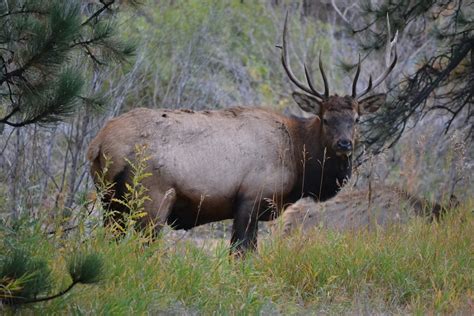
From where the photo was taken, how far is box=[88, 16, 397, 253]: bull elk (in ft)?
27.9

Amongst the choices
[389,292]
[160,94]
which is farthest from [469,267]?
[160,94]

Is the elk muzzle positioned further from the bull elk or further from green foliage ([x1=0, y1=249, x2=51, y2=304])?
green foliage ([x1=0, y1=249, x2=51, y2=304])

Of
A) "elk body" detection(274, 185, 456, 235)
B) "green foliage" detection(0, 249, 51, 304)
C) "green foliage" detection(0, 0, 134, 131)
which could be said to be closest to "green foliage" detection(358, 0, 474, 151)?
"elk body" detection(274, 185, 456, 235)

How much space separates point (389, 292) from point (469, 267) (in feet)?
2.52

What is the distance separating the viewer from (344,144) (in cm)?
899

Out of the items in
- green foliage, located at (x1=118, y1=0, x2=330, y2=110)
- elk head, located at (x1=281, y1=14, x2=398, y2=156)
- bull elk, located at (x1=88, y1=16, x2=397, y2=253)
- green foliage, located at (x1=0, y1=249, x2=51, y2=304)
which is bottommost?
green foliage, located at (x1=0, y1=249, x2=51, y2=304)

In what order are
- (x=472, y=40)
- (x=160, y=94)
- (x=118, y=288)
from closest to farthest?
(x=118, y=288)
(x=472, y=40)
(x=160, y=94)

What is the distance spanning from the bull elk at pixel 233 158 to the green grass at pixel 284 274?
1056 mm

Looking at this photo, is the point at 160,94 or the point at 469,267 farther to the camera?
the point at 160,94

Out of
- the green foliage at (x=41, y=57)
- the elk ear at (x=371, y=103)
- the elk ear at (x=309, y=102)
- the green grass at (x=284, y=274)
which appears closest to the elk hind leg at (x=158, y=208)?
the green grass at (x=284, y=274)

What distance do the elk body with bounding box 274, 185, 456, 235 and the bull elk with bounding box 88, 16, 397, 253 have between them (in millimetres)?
458

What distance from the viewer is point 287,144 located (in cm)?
933

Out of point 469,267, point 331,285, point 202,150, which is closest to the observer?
point 331,285

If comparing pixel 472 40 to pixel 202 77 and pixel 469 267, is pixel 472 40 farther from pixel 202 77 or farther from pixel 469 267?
pixel 202 77
